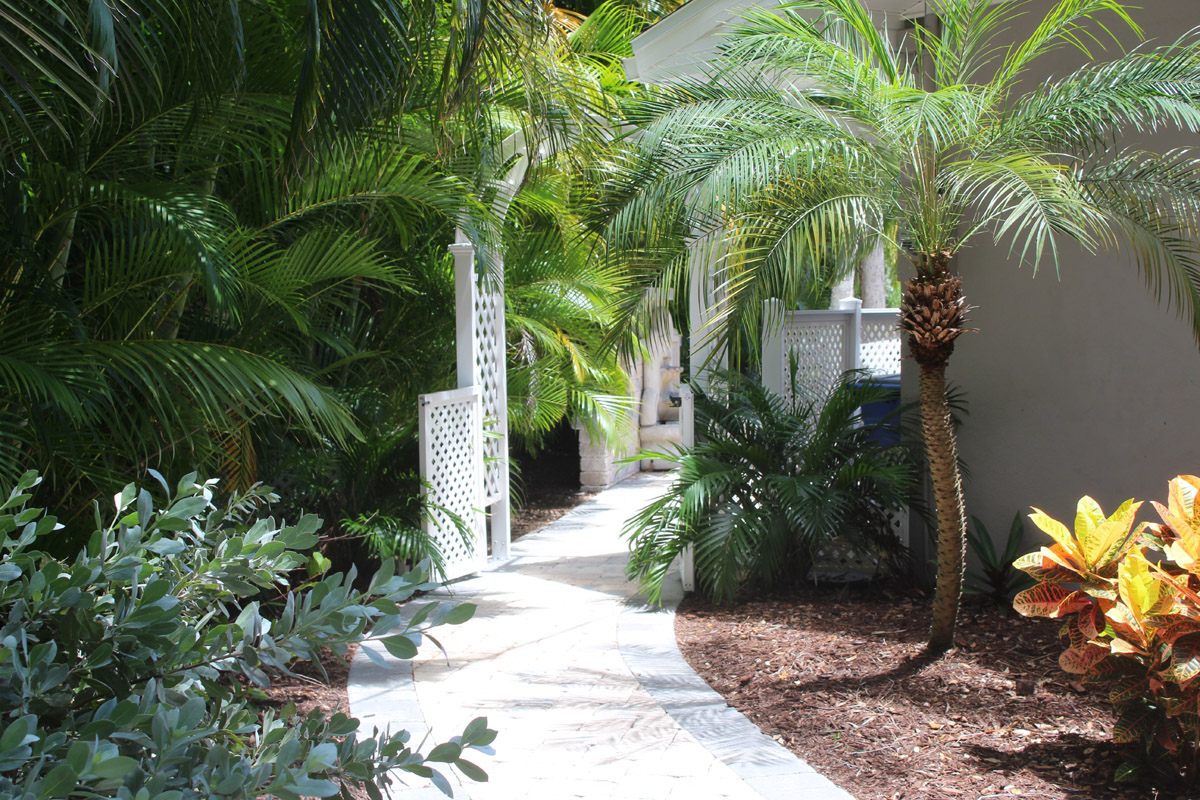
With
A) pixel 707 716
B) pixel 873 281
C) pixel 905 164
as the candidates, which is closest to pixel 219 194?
pixel 905 164

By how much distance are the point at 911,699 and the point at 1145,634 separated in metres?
1.22

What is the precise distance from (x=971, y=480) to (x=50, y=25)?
5.25 meters

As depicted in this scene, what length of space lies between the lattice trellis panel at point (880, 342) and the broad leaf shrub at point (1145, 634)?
6580 mm

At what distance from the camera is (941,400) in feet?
14.9

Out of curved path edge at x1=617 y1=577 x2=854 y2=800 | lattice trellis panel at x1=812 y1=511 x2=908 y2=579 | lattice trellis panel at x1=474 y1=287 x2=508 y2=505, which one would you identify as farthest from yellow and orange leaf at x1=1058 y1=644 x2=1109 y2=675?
lattice trellis panel at x1=474 y1=287 x2=508 y2=505

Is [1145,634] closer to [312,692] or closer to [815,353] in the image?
[312,692]

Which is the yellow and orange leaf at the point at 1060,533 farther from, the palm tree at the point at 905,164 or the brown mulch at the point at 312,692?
the brown mulch at the point at 312,692

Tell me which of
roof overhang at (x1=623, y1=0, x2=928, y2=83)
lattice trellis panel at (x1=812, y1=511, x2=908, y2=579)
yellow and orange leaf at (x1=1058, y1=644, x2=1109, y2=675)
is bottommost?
lattice trellis panel at (x1=812, y1=511, x2=908, y2=579)

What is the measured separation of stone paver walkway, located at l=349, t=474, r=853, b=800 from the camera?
139 inches

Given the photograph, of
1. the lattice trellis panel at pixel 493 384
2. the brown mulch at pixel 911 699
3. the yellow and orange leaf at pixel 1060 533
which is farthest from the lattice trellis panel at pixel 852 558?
the lattice trellis panel at pixel 493 384

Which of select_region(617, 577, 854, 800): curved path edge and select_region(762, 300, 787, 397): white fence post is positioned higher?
select_region(762, 300, 787, 397): white fence post

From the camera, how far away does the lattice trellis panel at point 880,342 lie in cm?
1041

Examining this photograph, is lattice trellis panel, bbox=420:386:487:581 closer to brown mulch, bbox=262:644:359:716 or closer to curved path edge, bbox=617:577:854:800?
curved path edge, bbox=617:577:854:800

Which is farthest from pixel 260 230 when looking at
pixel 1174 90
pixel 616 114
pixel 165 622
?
pixel 1174 90
